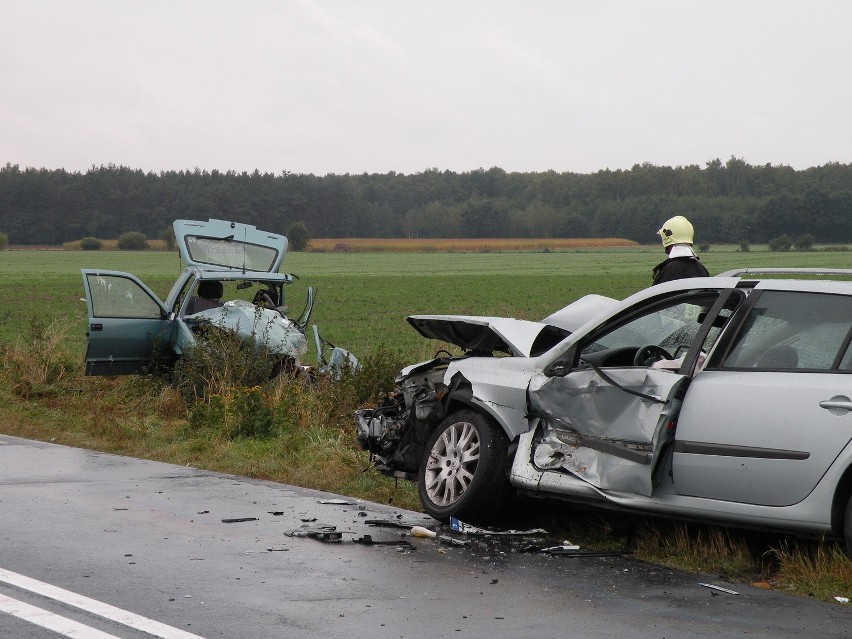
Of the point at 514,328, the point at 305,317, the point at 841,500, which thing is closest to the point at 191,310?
the point at 305,317

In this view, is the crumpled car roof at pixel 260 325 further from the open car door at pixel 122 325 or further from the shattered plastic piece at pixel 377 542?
the shattered plastic piece at pixel 377 542

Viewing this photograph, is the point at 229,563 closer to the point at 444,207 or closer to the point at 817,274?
the point at 817,274

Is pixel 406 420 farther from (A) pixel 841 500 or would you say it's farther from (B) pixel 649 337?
(A) pixel 841 500

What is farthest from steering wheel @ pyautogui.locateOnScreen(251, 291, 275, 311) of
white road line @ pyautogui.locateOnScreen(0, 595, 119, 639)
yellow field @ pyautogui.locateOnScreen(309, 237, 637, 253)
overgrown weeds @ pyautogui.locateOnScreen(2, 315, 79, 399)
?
yellow field @ pyautogui.locateOnScreen(309, 237, 637, 253)

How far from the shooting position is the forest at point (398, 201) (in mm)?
132000

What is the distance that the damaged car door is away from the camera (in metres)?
7.04

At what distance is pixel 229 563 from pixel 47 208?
139538 millimetres

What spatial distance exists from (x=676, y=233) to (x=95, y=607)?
6.16 meters

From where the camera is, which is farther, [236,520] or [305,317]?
[305,317]

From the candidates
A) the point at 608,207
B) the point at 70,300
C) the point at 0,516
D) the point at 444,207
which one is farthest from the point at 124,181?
the point at 0,516

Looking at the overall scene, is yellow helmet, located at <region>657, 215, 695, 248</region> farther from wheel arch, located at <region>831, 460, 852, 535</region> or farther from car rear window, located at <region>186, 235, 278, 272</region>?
car rear window, located at <region>186, 235, 278, 272</region>

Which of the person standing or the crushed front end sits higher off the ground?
the person standing

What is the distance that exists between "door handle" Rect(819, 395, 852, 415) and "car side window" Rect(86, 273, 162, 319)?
11.0m

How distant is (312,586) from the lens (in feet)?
20.8
